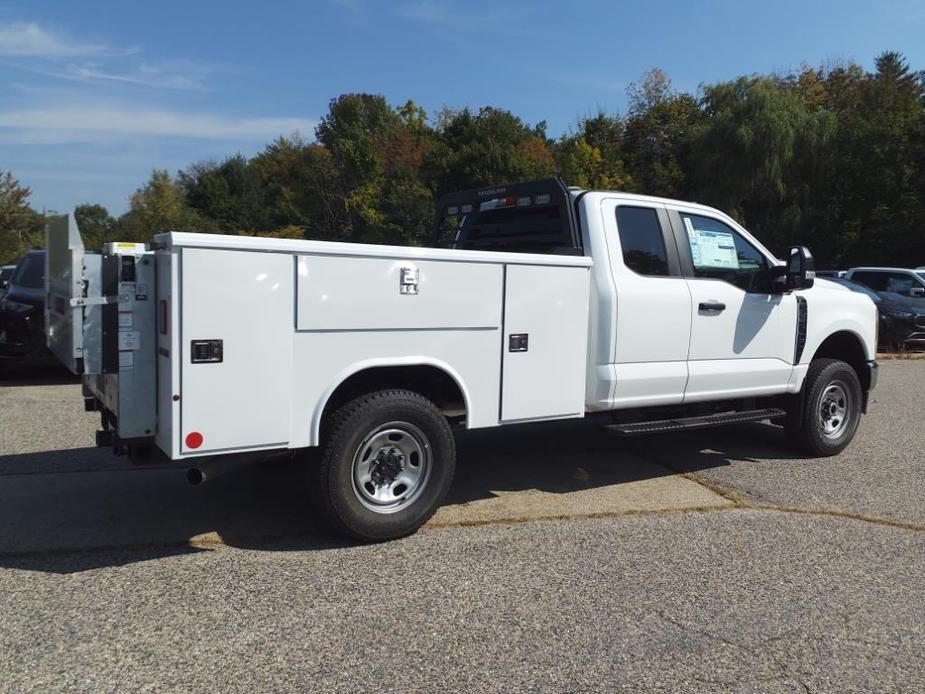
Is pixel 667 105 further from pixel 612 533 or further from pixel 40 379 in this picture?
pixel 612 533

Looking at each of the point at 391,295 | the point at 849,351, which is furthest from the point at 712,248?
the point at 391,295

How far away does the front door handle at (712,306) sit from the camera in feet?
20.6

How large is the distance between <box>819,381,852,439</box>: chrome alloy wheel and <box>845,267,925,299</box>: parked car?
12.8 m

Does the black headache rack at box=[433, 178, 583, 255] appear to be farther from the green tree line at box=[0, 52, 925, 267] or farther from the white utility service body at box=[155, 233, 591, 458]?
the green tree line at box=[0, 52, 925, 267]

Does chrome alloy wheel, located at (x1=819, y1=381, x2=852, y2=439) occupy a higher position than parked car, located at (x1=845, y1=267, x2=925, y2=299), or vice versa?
parked car, located at (x1=845, y1=267, x2=925, y2=299)

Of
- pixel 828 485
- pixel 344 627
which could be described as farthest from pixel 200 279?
pixel 828 485

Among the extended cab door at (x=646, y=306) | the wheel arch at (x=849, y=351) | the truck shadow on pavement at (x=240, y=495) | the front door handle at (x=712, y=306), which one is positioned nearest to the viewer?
the truck shadow on pavement at (x=240, y=495)

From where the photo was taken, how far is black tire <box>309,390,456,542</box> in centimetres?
463

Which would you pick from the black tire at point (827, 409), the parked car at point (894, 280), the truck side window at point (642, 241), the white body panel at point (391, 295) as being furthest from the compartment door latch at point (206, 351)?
the parked car at point (894, 280)

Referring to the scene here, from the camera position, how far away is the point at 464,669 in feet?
11.2

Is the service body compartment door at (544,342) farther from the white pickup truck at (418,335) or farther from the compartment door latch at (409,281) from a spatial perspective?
the compartment door latch at (409,281)

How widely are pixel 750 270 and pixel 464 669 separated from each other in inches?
182

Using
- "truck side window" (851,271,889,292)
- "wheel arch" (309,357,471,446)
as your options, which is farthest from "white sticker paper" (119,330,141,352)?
"truck side window" (851,271,889,292)

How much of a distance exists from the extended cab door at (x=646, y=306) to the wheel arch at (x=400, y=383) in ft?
4.24
